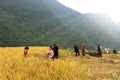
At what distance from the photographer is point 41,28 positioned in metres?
161

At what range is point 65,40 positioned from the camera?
136m

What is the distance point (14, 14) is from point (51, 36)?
103 feet

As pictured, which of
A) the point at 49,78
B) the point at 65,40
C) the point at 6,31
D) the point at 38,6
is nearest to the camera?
the point at 49,78

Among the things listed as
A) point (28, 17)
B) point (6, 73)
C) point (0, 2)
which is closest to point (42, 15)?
point (28, 17)

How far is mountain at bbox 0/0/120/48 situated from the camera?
126625 mm

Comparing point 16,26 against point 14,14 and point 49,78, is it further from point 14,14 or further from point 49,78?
point 49,78

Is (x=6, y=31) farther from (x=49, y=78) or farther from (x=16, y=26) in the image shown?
(x=49, y=78)

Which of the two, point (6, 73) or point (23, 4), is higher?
point (23, 4)

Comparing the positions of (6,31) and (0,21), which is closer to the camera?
(6,31)

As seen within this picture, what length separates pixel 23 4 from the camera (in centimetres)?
18162

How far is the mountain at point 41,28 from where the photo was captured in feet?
415

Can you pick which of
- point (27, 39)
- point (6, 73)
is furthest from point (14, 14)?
point (6, 73)

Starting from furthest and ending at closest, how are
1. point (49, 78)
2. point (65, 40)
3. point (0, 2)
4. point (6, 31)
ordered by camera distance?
point (0, 2), point (65, 40), point (6, 31), point (49, 78)

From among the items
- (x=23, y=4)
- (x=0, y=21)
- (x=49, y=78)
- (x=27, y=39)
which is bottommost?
(x=49, y=78)
